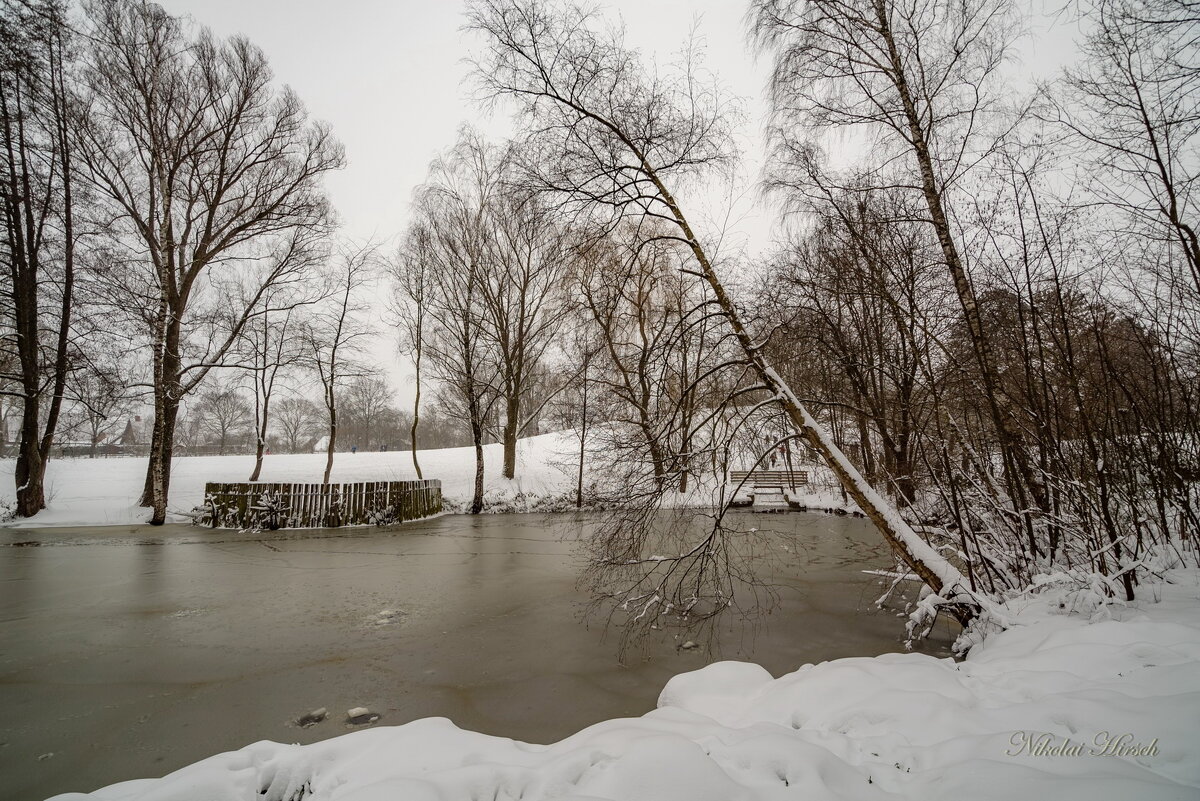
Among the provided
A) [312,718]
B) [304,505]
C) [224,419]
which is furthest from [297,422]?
[312,718]

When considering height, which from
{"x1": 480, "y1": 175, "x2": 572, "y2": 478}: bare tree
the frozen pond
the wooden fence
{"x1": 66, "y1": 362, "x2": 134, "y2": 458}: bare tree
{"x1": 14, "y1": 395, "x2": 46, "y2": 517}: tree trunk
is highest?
{"x1": 480, "y1": 175, "x2": 572, "y2": 478}: bare tree

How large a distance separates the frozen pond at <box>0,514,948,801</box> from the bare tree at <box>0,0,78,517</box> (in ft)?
15.6

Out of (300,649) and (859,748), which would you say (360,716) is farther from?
(859,748)

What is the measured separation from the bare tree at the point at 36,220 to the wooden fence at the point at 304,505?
4.30 meters

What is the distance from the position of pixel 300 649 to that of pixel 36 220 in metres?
16.6

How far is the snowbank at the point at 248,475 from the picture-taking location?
14438mm

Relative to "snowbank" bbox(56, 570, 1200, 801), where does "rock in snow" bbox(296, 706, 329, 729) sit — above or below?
below

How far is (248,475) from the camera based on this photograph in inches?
899

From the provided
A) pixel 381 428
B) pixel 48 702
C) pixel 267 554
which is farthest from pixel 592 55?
pixel 381 428

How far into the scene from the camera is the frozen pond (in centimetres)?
366

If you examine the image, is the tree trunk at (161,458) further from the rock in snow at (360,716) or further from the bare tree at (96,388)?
the rock in snow at (360,716)

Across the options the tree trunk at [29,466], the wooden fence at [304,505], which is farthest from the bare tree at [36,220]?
the wooden fence at [304,505]

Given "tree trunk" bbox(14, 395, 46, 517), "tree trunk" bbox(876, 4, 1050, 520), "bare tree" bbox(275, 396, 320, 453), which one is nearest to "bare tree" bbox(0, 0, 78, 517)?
"tree trunk" bbox(14, 395, 46, 517)

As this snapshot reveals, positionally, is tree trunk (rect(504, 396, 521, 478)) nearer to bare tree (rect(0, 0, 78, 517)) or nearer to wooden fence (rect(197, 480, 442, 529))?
wooden fence (rect(197, 480, 442, 529))
